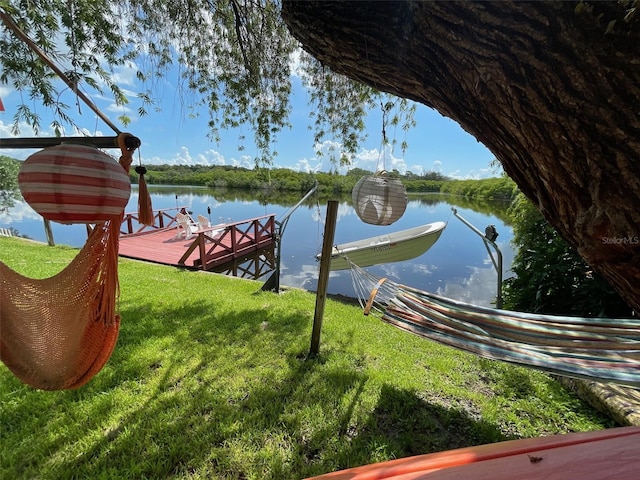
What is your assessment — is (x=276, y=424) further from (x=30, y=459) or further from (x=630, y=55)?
(x=630, y=55)

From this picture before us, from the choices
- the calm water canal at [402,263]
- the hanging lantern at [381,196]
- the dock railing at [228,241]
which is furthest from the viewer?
the calm water canal at [402,263]

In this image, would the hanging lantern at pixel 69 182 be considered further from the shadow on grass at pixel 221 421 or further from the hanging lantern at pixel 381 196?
the hanging lantern at pixel 381 196

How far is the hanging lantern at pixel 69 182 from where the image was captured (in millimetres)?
860

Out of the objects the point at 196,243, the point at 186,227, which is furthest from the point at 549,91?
the point at 186,227

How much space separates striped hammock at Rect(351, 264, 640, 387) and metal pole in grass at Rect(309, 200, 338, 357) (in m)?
0.37

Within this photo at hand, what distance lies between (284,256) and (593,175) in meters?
7.59

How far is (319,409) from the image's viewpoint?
61.6 inches

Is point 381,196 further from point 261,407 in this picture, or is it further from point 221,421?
point 221,421

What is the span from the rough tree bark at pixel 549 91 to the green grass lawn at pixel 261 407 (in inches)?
49.8

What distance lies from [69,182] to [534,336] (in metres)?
2.10


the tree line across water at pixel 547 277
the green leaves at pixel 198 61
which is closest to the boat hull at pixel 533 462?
the tree line across water at pixel 547 277

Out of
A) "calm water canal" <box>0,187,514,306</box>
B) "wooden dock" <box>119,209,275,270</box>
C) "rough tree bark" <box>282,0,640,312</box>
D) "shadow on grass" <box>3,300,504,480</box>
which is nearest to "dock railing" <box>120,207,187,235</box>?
"wooden dock" <box>119,209,275,270</box>

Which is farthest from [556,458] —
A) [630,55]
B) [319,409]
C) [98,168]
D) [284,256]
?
[284,256]

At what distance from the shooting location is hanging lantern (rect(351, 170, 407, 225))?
213 centimetres
